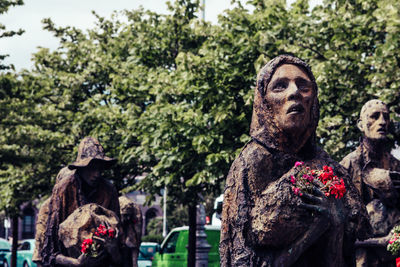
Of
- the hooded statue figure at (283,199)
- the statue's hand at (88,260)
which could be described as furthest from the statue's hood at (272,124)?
the statue's hand at (88,260)

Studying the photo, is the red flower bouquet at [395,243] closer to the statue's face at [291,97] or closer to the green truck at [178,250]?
the statue's face at [291,97]

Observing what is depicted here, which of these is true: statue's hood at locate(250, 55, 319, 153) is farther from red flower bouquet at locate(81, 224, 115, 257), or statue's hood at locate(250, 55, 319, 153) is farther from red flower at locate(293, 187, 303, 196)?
red flower bouquet at locate(81, 224, 115, 257)

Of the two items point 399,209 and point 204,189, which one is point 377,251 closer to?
point 399,209

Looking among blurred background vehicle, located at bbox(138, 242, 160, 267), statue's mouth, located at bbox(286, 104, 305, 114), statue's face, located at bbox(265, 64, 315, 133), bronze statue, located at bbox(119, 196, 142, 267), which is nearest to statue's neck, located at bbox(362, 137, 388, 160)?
statue's face, located at bbox(265, 64, 315, 133)

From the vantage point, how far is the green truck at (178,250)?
2289 centimetres

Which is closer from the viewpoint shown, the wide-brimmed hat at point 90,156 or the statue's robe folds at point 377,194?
the statue's robe folds at point 377,194

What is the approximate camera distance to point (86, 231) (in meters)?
8.34

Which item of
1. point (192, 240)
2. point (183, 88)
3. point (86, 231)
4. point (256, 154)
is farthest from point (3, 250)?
point (256, 154)

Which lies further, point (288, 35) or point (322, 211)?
point (288, 35)

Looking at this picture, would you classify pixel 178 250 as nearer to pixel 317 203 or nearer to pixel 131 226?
pixel 131 226

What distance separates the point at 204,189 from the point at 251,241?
1542 cm

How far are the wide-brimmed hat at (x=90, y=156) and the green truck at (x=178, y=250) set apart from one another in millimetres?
13421

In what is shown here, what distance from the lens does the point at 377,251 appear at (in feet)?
24.0

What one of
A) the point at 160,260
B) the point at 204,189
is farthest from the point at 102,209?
the point at 160,260
